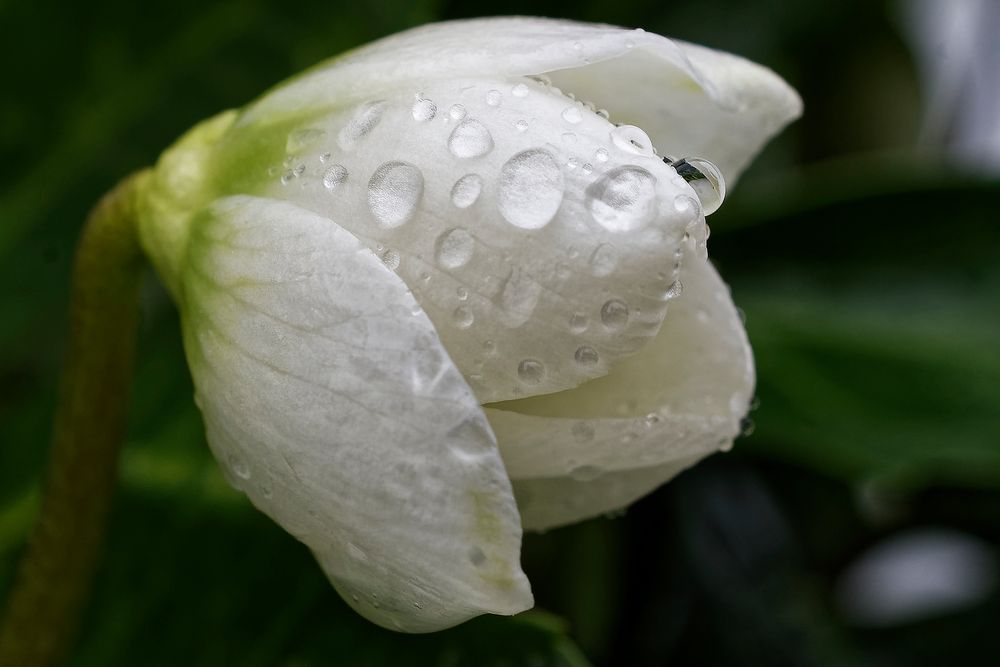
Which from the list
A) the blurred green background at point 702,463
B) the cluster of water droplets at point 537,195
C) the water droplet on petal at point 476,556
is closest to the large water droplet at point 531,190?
the cluster of water droplets at point 537,195

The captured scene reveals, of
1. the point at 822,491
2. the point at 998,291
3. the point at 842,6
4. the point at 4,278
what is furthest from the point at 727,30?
the point at 4,278

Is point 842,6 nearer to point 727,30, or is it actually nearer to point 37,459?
point 727,30

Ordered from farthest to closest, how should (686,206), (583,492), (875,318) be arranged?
(875,318) < (583,492) < (686,206)

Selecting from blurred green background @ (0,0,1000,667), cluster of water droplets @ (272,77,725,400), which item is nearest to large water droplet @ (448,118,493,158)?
cluster of water droplets @ (272,77,725,400)

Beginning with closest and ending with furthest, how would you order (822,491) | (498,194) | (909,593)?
(498,194) → (822,491) → (909,593)

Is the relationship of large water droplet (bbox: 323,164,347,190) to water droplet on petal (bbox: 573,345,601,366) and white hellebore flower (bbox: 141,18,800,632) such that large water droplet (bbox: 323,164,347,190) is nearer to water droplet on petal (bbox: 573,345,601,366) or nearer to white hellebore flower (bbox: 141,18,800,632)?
white hellebore flower (bbox: 141,18,800,632)

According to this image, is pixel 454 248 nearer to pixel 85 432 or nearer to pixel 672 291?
pixel 672 291

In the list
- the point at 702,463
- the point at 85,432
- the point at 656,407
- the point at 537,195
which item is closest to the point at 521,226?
the point at 537,195
